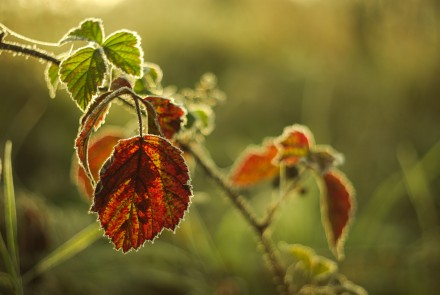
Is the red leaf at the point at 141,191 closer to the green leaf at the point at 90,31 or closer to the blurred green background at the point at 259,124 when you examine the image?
the green leaf at the point at 90,31

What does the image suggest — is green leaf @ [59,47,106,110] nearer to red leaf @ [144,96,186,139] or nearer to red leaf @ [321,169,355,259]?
red leaf @ [144,96,186,139]

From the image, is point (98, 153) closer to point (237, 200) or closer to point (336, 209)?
point (237, 200)

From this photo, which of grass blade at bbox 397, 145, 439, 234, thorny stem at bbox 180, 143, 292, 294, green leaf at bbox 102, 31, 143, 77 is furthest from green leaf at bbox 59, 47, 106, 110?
grass blade at bbox 397, 145, 439, 234

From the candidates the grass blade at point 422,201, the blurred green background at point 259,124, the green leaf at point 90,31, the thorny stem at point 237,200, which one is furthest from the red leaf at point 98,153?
the grass blade at point 422,201

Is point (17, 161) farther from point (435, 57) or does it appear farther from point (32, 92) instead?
point (435, 57)

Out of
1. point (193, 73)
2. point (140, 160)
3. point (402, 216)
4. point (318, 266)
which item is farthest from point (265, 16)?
point (140, 160)

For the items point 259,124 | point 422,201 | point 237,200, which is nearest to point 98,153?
point 237,200

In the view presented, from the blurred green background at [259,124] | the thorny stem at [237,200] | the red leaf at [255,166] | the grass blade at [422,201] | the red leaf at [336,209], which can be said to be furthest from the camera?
the grass blade at [422,201]
